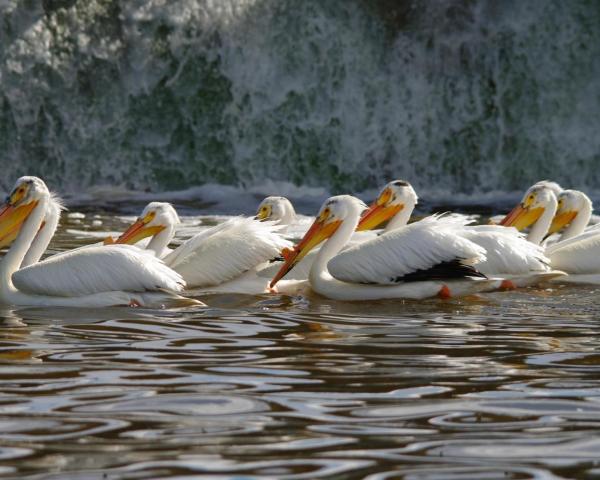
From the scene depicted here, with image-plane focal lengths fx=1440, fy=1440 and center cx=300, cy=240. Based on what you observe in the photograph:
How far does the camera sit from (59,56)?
18.0m

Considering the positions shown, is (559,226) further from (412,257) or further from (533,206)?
(412,257)

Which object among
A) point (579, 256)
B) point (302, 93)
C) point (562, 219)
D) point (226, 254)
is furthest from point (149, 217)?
point (302, 93)

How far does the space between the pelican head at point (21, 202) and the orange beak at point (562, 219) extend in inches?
149

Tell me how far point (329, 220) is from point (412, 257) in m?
0.75

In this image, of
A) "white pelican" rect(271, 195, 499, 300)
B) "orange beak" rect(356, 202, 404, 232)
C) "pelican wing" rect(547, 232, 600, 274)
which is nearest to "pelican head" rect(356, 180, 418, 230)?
"orange beak" rect(356, 202, 404, 232)

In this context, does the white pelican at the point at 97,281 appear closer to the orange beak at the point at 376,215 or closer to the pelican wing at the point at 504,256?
the pelican wing at the point at 504,256

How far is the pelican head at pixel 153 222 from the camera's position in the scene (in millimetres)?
8797

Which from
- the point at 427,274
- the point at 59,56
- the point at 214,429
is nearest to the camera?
the point at 214,429

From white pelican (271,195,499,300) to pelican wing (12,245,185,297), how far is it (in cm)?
98

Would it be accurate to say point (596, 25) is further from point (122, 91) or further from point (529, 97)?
point (122, 91)

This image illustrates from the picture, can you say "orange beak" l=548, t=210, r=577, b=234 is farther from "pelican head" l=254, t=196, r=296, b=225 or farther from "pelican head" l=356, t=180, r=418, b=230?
"pelican head" l=254, t=196, r=296, b=225

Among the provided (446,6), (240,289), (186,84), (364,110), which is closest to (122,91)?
(186,84)

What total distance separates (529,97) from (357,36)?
235 centimetres

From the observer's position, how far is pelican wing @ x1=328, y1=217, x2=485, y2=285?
799cm
